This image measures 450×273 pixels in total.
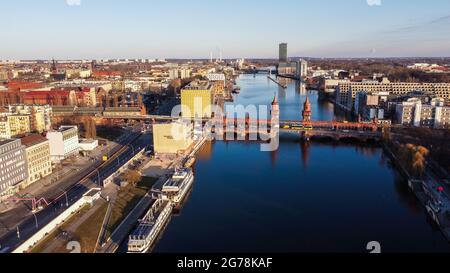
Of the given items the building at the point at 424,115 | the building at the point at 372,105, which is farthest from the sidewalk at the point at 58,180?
the building at the point at 424,115

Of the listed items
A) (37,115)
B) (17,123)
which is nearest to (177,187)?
(17,123)

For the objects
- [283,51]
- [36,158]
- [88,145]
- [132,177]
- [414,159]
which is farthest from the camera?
[283,51]

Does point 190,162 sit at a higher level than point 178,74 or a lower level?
lower

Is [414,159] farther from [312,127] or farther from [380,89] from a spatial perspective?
[380,89]

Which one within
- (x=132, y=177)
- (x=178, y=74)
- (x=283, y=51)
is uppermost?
(x=283, y=51)

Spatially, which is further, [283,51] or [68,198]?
[283,51]

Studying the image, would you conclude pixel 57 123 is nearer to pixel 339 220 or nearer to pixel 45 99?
pixel 45 99
